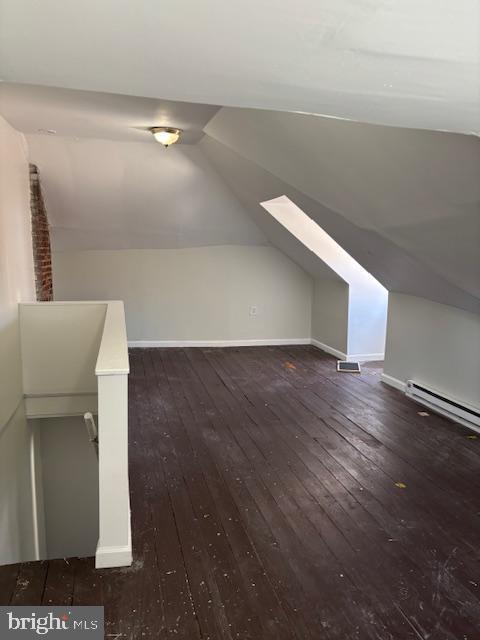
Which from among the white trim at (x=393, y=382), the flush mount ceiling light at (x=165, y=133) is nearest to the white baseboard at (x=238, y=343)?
the white trim at (x=393, y=382)

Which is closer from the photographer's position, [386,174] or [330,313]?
[386,174]

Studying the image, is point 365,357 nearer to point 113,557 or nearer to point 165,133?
point 165,133

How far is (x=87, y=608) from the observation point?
207 cm

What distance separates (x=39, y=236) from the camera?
5109mm

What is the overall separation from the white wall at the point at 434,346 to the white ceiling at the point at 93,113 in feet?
8.57

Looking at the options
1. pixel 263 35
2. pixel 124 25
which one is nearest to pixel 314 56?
pixel 263 35

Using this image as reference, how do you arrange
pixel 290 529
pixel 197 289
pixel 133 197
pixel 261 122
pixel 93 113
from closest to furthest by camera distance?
pixel 290 529
pixel 261 122
pixel 93 113
pixel 133 197
pixel 197 289

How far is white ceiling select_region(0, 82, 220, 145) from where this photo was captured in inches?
129

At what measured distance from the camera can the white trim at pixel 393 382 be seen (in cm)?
508

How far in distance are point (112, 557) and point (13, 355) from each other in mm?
2196

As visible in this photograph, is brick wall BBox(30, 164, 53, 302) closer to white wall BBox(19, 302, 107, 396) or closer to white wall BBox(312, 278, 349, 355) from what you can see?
white wall BBox(19, 302, 107, 396)

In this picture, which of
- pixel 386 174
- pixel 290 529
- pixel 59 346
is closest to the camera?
pixel 290 529

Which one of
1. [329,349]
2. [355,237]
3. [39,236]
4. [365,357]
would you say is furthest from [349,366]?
[39,236]

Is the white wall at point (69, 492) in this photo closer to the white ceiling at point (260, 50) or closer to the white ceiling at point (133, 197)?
the white ceiling at point (133, 197)
